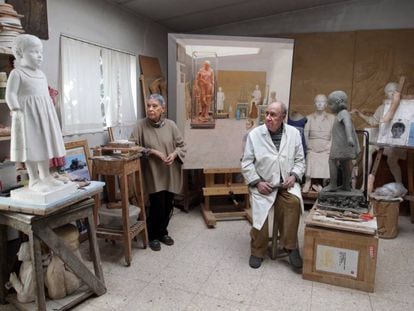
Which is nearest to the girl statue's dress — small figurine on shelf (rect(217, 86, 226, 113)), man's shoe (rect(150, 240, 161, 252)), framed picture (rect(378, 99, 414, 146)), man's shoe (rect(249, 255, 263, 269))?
man's shoe (rect(150, 240, 161, 252))

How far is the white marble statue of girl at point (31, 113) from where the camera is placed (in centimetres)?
167

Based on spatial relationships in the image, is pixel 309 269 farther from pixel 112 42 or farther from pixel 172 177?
pixel 112 42

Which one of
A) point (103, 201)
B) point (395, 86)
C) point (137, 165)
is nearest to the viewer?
point (137, 165)

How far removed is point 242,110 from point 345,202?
1.43m

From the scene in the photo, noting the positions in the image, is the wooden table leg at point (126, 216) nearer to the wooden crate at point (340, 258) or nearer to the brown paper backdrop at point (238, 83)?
the wooden crate at point (340, 258)

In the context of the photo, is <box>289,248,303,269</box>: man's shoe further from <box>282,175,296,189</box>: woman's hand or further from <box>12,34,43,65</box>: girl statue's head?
<box>12,34,43,65</box>: girl statue's head

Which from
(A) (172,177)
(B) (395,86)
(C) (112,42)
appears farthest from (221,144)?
(B) (395,86)

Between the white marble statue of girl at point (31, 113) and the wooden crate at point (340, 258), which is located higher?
the white marble statue of girl at point (31, 113)

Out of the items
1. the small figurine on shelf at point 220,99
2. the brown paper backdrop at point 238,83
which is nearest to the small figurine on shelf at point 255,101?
the brown paper backdrop at point 238,83

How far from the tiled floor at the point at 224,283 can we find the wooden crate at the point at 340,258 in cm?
6

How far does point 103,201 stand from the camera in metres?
3.11

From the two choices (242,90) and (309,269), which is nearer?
(309,269)

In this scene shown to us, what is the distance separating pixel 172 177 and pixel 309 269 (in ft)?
4.11

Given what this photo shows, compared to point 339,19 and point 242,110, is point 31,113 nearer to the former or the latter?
point 242,110
